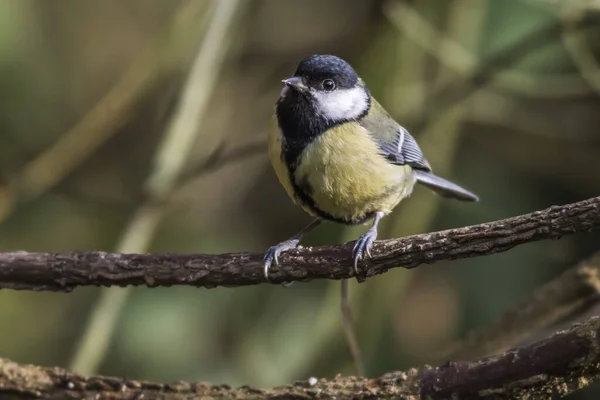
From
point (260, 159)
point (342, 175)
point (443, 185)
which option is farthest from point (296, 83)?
point (260, 159)

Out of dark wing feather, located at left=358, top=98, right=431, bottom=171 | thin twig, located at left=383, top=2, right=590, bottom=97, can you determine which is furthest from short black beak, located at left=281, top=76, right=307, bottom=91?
thin twig, located at left=383, top=2, right=590, bottom=97

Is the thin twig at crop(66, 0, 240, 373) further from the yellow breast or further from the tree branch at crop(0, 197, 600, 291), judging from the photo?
the tree branch at crop(0, 197, 600, 291)

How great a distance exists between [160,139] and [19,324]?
2.87ft

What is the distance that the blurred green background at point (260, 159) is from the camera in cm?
188

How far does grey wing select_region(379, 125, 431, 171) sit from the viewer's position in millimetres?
1427

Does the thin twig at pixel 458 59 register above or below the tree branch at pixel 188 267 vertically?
above

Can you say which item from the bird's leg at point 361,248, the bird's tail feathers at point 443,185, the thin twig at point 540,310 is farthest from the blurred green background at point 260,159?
the bird's leg at point 361,248

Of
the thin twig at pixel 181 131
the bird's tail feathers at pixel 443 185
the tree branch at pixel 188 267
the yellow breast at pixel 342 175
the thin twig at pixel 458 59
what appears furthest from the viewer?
the thin twig at pixel 458 59

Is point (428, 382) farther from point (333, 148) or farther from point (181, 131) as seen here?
point (181, 131)

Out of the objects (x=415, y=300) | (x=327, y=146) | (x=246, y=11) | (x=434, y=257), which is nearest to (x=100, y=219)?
(x=246, y=11)

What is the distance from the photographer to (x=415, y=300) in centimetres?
238

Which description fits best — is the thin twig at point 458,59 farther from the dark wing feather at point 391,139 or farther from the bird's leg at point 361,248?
the bird's leg at point 361,248

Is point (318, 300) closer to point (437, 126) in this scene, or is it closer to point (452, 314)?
point (452, 314)

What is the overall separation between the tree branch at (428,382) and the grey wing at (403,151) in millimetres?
532
